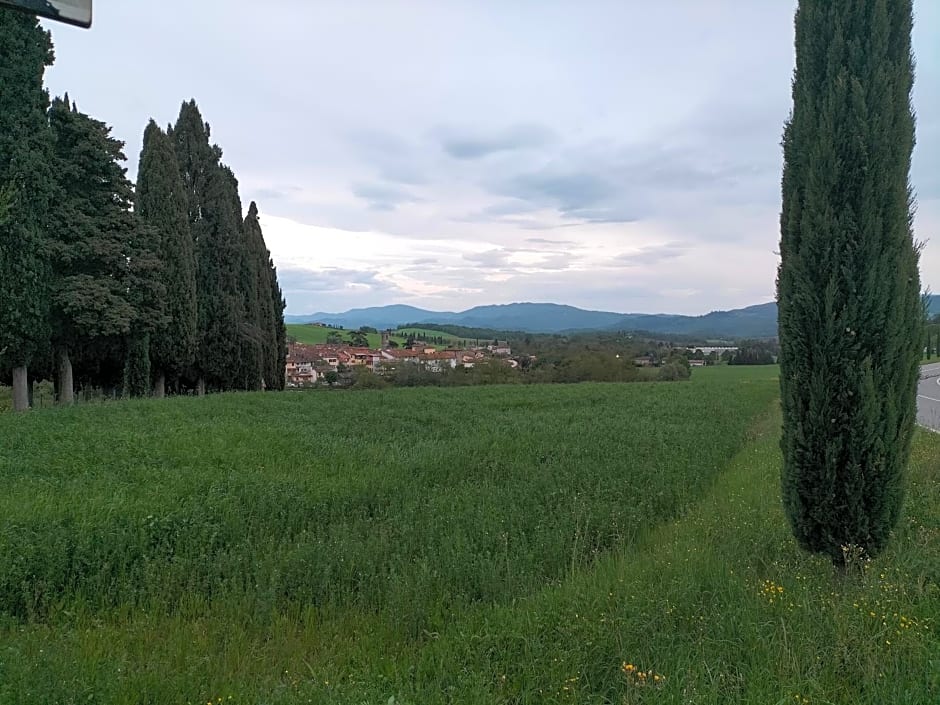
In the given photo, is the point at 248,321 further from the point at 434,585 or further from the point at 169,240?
the point at 434,585

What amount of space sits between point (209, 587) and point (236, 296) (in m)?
21.9

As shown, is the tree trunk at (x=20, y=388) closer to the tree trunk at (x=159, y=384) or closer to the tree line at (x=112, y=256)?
the tree line at (x=112, y=256)

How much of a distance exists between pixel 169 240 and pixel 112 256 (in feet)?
10.7

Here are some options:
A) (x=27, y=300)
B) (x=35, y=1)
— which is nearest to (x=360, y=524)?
(x=35, y=1)

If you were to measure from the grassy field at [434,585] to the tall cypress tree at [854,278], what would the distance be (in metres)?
0.60

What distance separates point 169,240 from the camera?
2142 cm

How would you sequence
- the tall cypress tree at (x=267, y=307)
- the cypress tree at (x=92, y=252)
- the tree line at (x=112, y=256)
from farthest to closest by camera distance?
the tall cypress tree at (x=267, y=307) < the cypress tree at (x=92, y=252) < the tree line at (x=112, y=256)

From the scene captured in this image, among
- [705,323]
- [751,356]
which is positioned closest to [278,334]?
[751,356]

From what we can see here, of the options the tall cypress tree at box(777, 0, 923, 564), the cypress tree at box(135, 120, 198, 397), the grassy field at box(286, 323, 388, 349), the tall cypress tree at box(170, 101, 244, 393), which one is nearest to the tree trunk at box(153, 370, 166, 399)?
the cypress tree at box(135, 120, 198, 397)

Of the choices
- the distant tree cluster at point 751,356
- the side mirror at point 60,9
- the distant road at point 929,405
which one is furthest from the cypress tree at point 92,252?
the distant tree cluster at point 751,356

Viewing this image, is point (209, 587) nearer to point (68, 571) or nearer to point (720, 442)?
point (68, 571)

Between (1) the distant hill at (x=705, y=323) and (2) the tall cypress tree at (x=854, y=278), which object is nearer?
(2) the tall cypress tree at (x=854, y=278)

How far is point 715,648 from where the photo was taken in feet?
11.0

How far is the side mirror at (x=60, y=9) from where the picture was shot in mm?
1611
